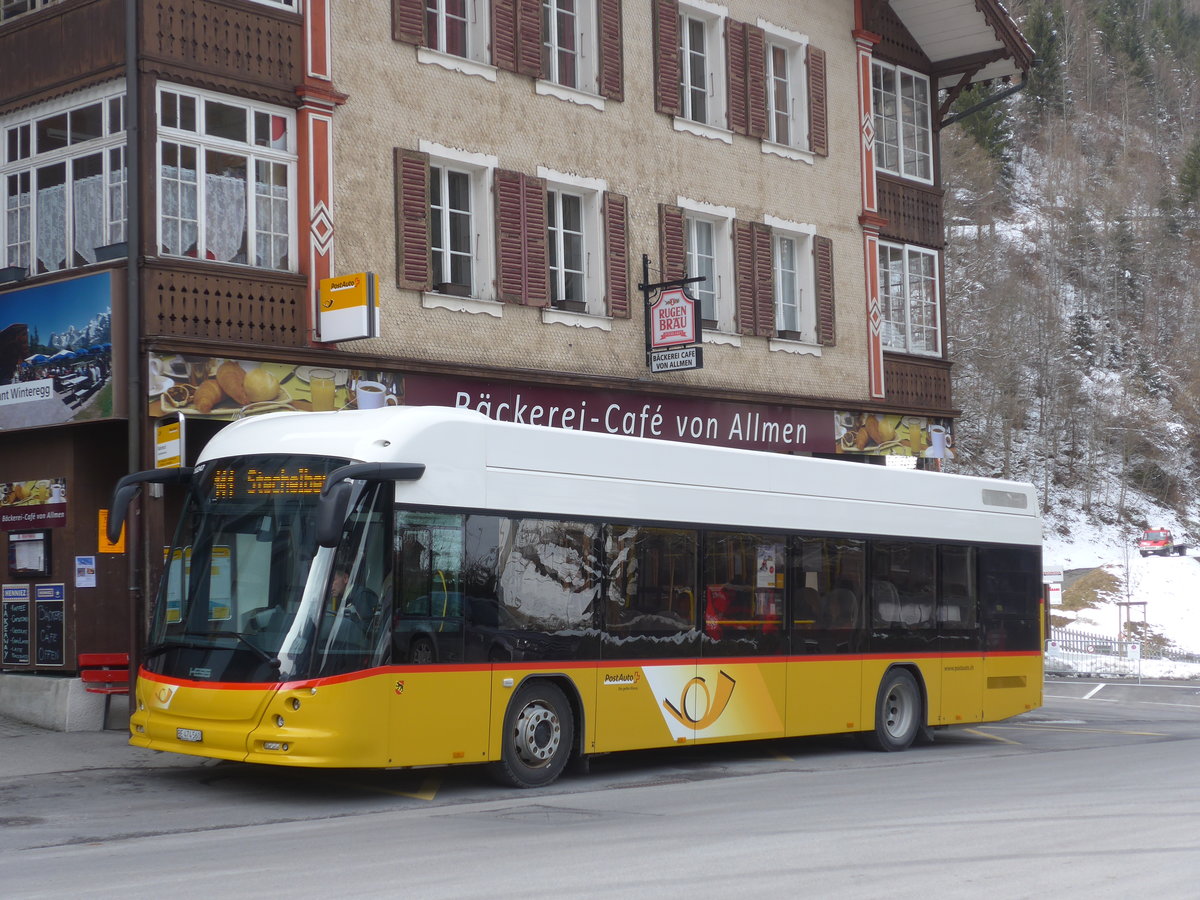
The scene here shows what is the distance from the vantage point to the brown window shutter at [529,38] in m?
20.6

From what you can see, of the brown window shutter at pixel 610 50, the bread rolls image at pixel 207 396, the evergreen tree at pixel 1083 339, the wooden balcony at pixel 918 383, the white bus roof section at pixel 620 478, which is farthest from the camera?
the evergreen tree at pixel 1083 339

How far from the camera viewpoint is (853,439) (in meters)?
25.8

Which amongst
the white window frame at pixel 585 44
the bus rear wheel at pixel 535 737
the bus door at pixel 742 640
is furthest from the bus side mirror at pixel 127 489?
the white window frame at pixel 585 44

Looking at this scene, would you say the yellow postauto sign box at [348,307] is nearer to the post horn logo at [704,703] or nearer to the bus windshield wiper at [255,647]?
the post horn logo at [704,703]

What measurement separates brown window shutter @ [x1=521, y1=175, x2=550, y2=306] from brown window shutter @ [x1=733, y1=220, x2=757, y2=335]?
13.2 ft

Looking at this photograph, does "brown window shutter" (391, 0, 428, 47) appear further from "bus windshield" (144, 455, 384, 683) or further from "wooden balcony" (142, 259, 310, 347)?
"bus windshield" (144, 455, 384, 683)

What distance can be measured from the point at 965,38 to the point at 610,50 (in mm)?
8591

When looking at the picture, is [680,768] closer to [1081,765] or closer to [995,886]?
[1081,765]

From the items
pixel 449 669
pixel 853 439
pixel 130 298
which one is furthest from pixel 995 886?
pixel 853 439

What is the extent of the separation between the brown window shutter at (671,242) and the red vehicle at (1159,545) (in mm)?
40200

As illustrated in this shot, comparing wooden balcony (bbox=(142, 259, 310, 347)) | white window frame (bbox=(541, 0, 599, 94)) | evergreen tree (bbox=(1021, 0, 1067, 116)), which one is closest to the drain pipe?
wooden balcony (bbox=(142, 259, 310, 347))

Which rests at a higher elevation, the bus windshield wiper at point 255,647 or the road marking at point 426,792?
the bus windshield wiper at point 255,647

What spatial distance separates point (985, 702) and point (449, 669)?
→ 26.8ft

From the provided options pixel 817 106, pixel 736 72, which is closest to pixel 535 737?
pixel 736 72
